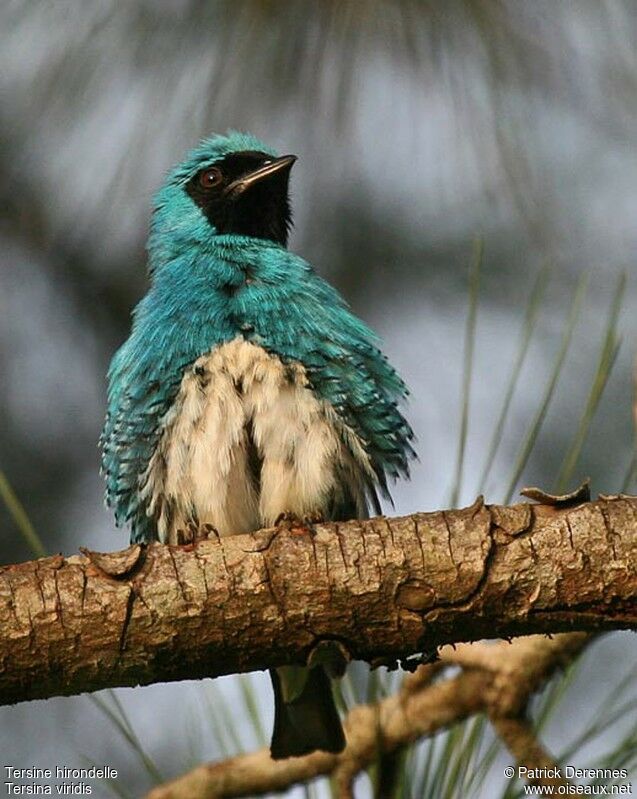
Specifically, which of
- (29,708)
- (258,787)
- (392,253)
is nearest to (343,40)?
(258,787)

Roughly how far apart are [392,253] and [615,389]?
3.72 ft

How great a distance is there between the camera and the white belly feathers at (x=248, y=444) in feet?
14.5

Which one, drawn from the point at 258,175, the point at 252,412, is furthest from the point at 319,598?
the point at 258,175

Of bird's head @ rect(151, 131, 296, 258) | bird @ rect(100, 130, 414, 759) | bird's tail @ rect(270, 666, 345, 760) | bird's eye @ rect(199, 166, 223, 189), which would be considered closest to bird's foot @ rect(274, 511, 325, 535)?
bird @ rect(100, 130, 414, 759)

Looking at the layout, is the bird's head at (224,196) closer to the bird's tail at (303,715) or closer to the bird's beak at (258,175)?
the bird's beak at (258,175)

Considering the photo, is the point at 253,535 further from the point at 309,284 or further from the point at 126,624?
the point at 309,284

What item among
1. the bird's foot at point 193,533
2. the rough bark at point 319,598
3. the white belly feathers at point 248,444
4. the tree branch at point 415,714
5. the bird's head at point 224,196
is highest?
the bird's head at point 224,196

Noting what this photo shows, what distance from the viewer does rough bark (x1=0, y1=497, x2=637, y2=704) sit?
10.7 feet

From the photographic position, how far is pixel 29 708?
6.23 metres

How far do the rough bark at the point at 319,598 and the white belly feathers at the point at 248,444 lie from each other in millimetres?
1078

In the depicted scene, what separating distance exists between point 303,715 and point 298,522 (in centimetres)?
74

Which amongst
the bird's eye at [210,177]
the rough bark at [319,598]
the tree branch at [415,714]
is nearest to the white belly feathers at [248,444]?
the tree branch at [415,714]

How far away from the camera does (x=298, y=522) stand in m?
3.63

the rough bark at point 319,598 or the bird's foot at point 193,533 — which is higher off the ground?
the bird's foot at point 193,533
